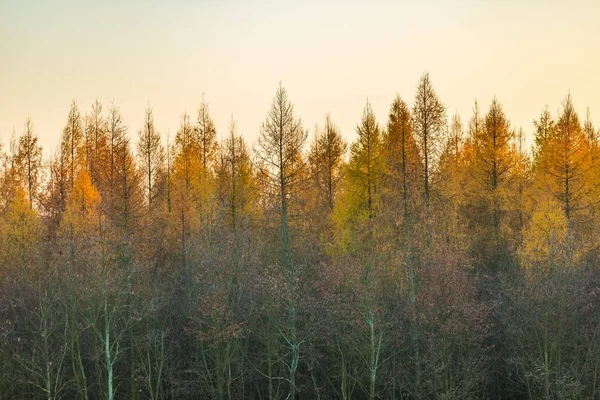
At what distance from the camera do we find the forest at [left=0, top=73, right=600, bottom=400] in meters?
26.3

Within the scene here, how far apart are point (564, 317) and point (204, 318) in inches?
605

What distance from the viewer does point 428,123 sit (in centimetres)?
3133

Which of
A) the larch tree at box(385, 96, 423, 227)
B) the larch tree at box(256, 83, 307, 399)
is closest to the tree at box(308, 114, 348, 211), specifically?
the larch tree at box(385, 96, 423, 227)

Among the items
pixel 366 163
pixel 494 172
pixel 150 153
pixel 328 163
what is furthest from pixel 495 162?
pixel 150 153

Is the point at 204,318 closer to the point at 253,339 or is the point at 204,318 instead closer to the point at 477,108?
the point at 253,339

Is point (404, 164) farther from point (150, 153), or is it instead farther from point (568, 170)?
point (150, 153)

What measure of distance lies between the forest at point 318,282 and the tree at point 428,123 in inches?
2.9

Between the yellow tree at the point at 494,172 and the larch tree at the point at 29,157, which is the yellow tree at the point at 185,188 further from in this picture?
the yellow tree at the point at 494,172

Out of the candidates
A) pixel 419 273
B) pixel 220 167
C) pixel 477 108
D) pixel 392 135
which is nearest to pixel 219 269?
pixel 419 273

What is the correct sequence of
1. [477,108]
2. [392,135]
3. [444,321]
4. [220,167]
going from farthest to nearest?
[477,108] → [220,167] → [392,135] → [444,321]

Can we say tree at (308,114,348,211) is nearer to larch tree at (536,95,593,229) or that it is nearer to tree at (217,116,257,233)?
tree at (217,116,257,233)

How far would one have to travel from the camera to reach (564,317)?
2516 cm

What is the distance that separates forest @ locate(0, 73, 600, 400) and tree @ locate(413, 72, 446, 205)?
73 millimetres

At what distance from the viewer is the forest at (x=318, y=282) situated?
26.3 metres
